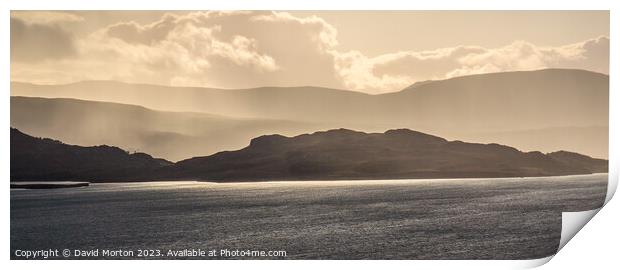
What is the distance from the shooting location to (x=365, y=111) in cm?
637

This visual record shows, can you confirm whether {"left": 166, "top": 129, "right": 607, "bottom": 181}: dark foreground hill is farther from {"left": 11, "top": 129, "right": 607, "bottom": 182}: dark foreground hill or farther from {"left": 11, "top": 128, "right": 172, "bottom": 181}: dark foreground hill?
{"left": 11, "top": 128, "right": 172, "bottom": 181}: dark foreground hill

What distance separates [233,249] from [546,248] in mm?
2374

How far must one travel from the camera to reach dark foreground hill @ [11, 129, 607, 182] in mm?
6328

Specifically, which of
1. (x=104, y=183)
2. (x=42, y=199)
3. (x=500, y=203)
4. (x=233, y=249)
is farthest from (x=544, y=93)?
(x=42, y=199)

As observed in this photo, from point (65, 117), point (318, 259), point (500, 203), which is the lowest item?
point (318, 259)

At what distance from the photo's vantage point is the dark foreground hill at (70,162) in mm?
6266

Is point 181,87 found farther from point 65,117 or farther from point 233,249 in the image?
point 233,249

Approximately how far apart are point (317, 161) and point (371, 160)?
420 millimetres

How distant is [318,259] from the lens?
246 inches
